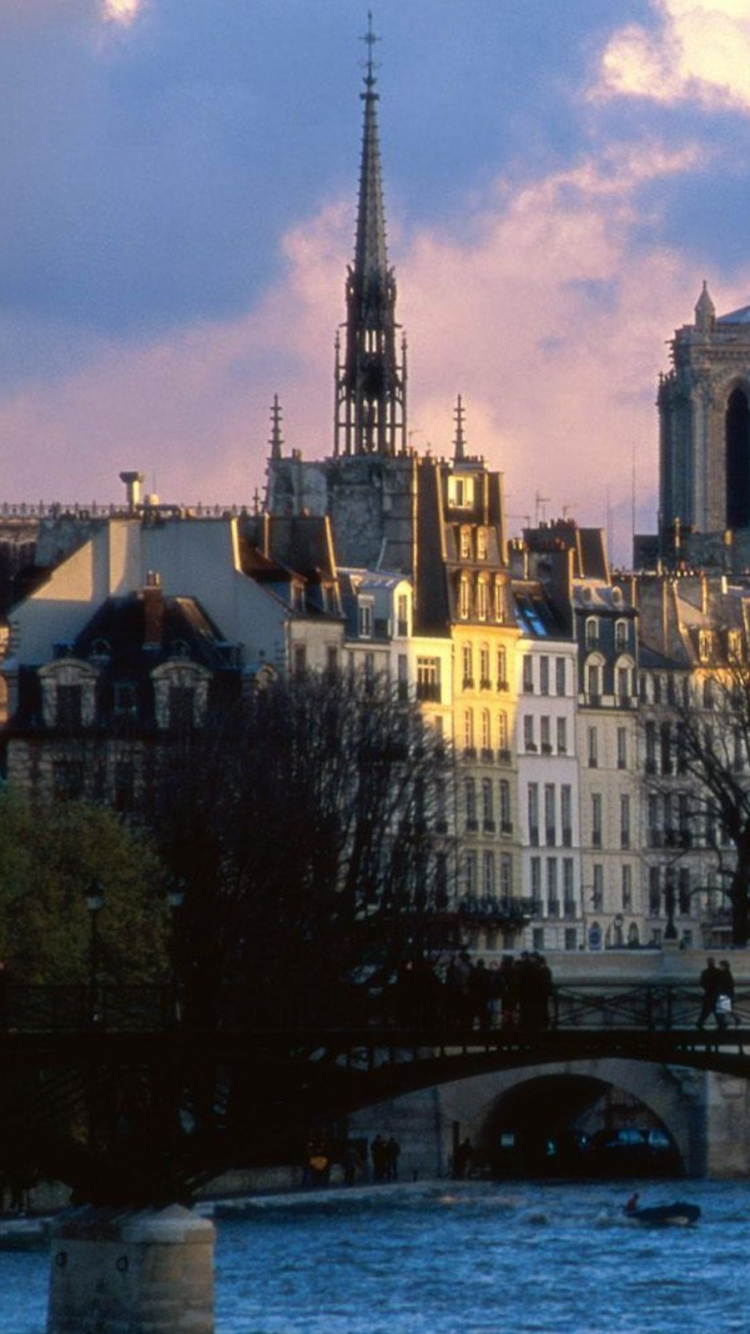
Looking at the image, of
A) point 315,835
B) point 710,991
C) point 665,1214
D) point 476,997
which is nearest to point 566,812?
point 315,835

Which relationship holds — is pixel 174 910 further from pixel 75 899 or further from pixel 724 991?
pixel 75 899

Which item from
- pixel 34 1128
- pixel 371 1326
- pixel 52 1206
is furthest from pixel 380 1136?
pixel 34 1128

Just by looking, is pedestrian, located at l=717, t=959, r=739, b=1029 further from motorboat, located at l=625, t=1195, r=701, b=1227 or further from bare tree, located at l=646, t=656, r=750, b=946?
bare tree, located at l=646, t=656, r=750, b=946

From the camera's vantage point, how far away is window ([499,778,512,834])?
19225 centimetres

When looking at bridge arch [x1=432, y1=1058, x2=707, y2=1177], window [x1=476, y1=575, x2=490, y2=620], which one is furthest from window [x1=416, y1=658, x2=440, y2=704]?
bridge arch [x1=432, y1=1058, x2=707, y2=1177]

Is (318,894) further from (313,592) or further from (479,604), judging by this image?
(479,604)

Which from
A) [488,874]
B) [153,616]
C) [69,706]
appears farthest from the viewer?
[488,874]

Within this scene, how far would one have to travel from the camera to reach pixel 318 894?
142 metres

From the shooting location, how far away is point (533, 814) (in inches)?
7702

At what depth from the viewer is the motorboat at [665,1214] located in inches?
5103

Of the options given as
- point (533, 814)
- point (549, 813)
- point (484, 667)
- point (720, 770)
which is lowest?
point (720, 770)

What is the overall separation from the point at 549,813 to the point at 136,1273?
3889 inches

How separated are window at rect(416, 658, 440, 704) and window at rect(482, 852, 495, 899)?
15.5ft

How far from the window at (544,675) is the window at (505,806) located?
4.63m
